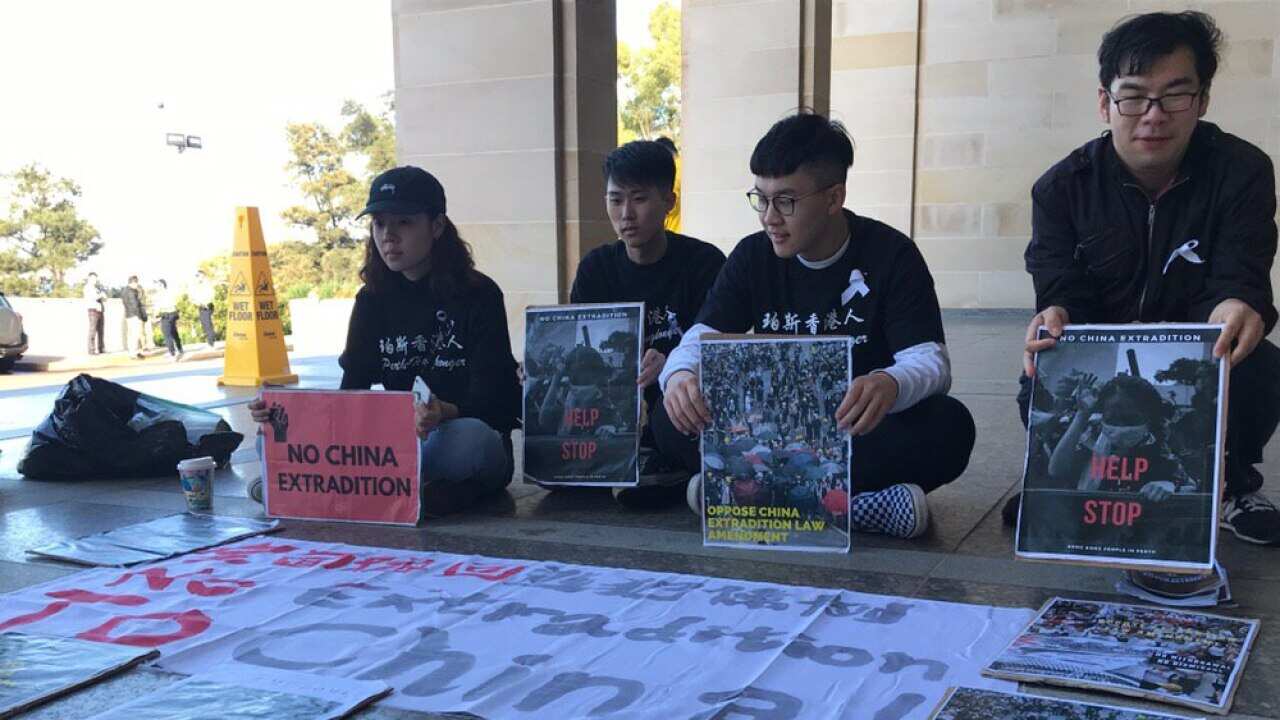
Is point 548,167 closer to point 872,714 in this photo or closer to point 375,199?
point 375,199

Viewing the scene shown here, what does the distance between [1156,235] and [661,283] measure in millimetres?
1734

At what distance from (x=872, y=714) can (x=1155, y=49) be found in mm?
1844

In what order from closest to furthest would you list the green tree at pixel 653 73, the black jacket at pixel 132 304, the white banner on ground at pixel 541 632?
the white banner on ground at pixel 541 632, the black jacket at pixel 132 304, the green tree at pixel 653 73

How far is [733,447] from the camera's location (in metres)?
3.17

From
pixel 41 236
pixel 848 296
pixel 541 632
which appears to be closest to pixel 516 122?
pixel 848 296

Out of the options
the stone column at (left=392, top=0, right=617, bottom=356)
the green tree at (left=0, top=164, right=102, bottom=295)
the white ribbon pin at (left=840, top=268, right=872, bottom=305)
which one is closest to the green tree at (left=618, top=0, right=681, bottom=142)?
the green tree at (left=0, top=164, right=102, bottom=295)

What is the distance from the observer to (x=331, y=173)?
4622 cm

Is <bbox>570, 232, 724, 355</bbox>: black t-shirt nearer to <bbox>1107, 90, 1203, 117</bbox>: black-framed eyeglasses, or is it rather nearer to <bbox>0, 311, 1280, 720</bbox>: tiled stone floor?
<bbox>0, 311, 1280, 720</bbox>: tiled stone floor

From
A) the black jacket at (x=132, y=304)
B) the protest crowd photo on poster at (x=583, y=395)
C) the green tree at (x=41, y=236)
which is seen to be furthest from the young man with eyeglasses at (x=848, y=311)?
the green tree at (x=41, y=236)

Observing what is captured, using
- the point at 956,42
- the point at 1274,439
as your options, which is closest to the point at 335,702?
the point at 1274,439

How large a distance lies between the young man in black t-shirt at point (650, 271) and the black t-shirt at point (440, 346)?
45cm

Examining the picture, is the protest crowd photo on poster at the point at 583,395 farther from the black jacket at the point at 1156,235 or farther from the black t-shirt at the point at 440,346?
the black jacket at the point at 1156,235

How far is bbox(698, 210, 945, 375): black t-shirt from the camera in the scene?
3.29 meters

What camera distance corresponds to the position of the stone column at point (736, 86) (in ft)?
33.7
